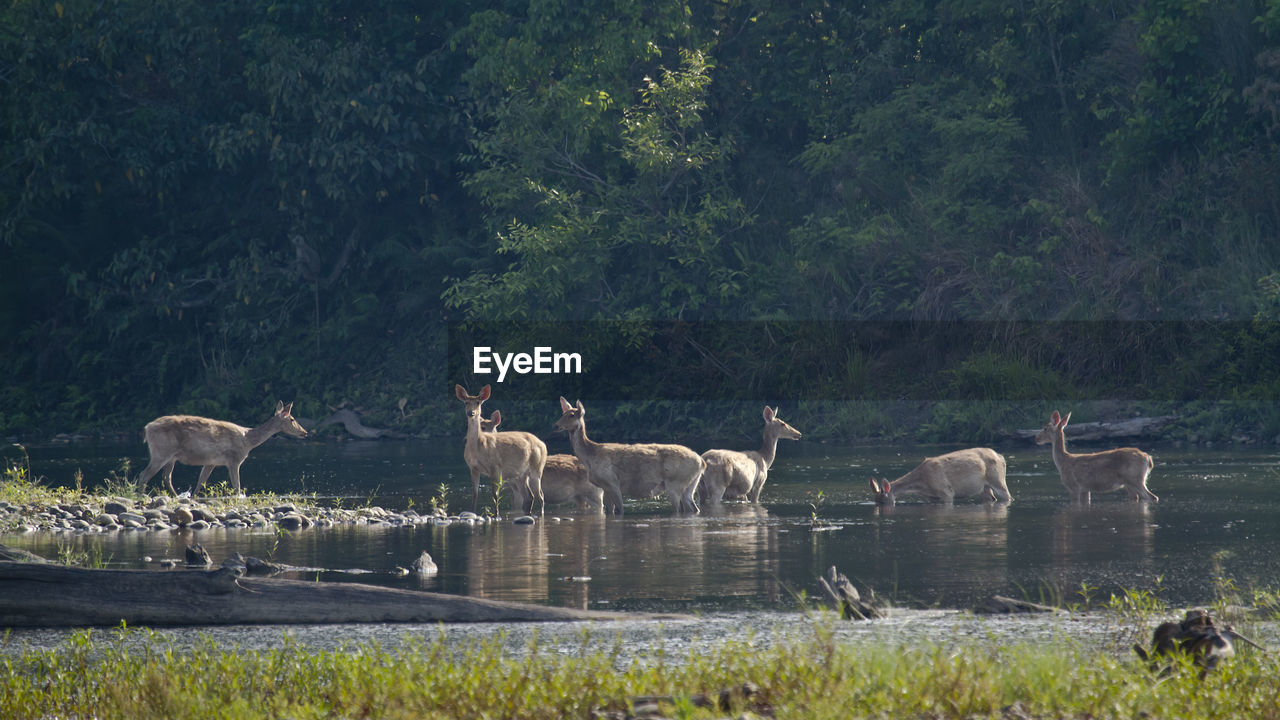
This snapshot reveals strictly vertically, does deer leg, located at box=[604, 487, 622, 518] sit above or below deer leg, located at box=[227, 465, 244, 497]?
below

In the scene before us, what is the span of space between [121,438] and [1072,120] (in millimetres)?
26114

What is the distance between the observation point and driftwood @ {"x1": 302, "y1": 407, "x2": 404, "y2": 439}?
4100 centimetres

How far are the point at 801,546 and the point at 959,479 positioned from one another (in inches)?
214

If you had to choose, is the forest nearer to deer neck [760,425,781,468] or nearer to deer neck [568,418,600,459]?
deer neck [760,425,781,468]

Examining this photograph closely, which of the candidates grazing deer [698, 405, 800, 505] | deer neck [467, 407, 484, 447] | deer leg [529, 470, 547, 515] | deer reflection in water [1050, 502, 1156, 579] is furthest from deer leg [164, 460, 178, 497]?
deer reflection in water [1050, 502, 1156, 579]

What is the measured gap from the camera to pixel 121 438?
41.9 m

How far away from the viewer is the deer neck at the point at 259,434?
77.2 feet

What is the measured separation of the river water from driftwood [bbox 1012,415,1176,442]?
195 inches

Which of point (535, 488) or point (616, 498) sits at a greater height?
point (535, 488)

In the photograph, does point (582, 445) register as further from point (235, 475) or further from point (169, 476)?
point (169, 476)

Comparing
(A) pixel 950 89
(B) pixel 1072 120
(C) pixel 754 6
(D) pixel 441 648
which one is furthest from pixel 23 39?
(D) pixel 441 648

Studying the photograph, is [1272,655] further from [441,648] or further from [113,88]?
[113,88]

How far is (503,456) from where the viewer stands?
66.6 ft

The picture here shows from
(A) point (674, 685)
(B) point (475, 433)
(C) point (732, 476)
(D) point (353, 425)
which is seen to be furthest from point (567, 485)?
(D) point (353, 425)
